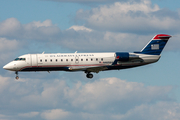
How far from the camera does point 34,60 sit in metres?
53.0

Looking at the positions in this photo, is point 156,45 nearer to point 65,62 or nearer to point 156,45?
point 156,45

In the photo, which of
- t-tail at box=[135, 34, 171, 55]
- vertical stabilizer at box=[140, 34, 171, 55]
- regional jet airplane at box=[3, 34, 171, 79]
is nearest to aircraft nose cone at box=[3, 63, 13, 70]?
regional jet airplane at box=[3, 34, 171, 79]

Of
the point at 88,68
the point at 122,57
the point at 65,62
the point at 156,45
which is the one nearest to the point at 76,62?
the point at 65,62

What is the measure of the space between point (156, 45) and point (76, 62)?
1576cm

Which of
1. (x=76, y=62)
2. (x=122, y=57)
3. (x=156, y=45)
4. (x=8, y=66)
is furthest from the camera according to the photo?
(x=156, y=45)

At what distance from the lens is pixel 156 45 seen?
5747 cm

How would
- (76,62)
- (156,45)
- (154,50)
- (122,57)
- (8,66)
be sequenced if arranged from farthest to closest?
(156,45)
(154,50)
(122,57)
(8,66)
(76,62)

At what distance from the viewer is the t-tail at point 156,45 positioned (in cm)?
5709

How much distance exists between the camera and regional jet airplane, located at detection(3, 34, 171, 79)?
53.0 m

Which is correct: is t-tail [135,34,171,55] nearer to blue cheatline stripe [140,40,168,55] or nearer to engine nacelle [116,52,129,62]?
blue cheatline stripe [140,40,168,55]

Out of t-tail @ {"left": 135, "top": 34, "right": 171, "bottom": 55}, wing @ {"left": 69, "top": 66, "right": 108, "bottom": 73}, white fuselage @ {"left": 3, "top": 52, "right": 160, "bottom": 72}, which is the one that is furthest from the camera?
t-tail @ {"left": 135, "top": 34, "right": 171, "bottom": 55}

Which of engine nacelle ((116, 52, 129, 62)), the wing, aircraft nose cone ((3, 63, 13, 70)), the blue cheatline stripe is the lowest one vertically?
the wing

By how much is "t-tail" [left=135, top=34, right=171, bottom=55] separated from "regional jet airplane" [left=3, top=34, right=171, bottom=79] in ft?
6.83

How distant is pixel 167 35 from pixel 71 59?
18943 millimetres
